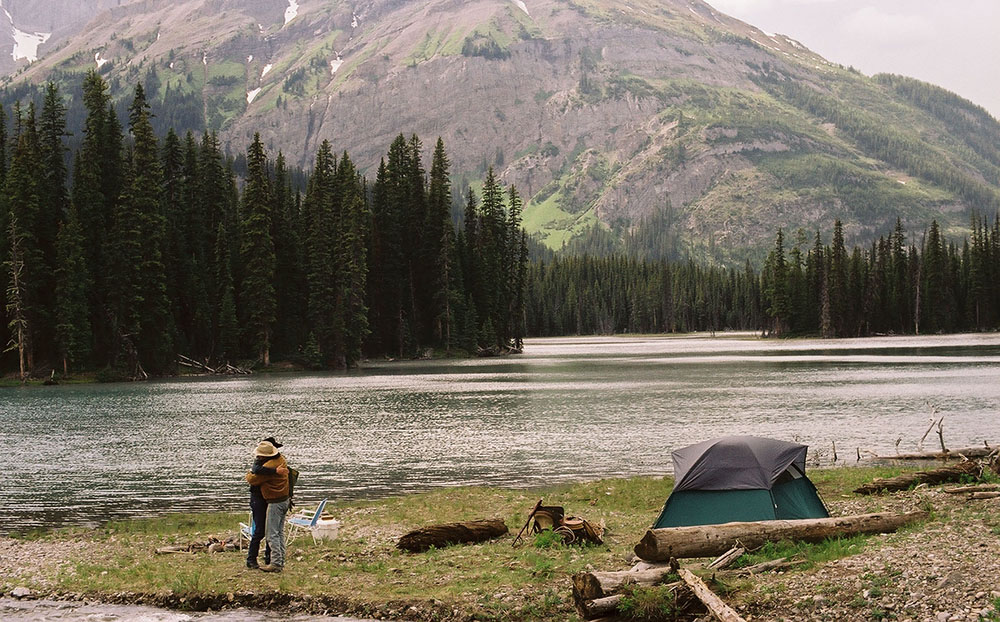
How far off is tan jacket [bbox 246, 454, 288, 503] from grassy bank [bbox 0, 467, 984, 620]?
1.59 metres

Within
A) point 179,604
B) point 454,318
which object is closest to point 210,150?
point 454,318

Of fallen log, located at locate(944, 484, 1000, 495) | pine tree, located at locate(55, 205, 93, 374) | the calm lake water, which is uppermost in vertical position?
pine tree, located at locate(55, 205, 93, 374)

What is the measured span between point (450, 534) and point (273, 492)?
425cm

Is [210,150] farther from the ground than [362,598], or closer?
farther from the ground

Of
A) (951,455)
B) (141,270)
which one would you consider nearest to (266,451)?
(951,455)

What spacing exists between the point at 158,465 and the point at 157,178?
68.1m

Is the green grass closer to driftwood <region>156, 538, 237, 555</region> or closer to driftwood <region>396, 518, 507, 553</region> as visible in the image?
driftwood <region>396, 518, 507, 553</region>

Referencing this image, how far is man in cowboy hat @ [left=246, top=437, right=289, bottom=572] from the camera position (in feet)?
56.9

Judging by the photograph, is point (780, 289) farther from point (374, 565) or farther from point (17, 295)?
point (374, 565)

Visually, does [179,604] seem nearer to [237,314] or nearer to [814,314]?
[237,314]

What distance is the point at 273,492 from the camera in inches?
688

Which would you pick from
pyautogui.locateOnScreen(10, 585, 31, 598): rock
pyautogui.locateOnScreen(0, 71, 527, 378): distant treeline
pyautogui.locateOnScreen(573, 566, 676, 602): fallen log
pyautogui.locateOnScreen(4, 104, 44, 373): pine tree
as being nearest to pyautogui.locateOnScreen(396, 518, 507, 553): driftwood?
pyautogui.locateOnScreen(573, 566, 676, 602): fallen log

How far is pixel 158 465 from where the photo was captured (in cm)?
3622

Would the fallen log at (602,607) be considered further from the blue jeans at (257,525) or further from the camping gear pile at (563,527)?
the blue jeans at (257,525)
